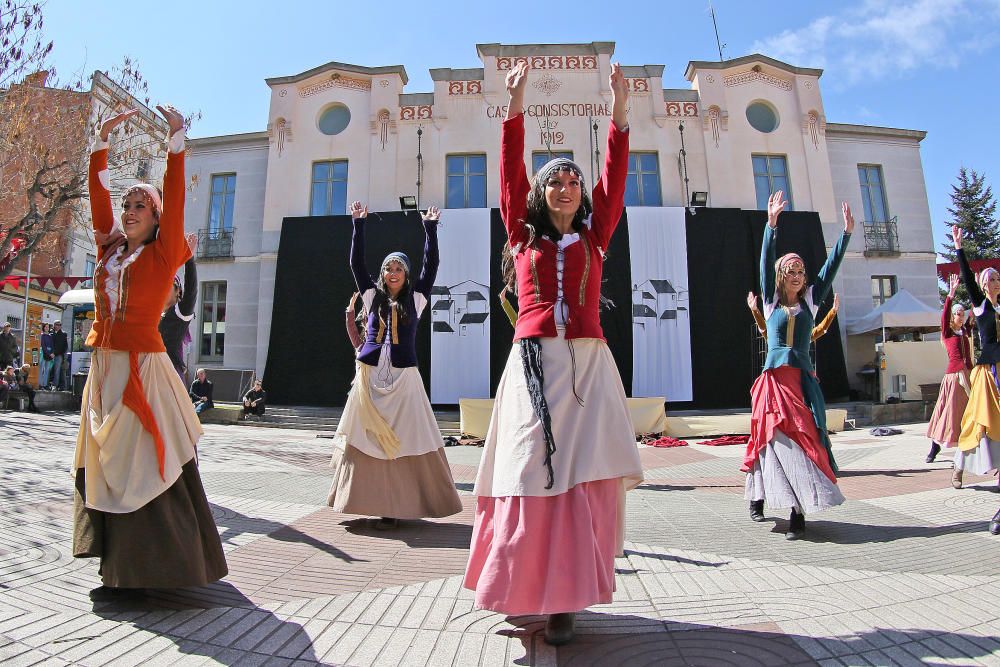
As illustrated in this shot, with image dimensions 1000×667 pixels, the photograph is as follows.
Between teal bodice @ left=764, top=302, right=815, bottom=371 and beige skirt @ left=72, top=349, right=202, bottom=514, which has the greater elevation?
teal bodice @ left=764, top=302, right=815, bottom=371

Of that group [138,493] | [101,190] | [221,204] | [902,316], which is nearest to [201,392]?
[221,204]

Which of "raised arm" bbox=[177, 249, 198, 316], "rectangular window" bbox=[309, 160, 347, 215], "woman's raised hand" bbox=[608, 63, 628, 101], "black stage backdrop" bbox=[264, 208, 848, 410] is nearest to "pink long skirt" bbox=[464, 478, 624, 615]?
"woman's raised hand" bbox=[608, 63, 628, 101]

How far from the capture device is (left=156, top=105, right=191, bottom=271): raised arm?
2.80 metres

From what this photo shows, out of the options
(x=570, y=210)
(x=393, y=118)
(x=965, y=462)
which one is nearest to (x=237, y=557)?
(x=570, y=210)

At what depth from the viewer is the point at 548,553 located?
7.04ft

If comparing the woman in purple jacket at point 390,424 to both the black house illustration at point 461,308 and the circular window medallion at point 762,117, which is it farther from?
the circular window medallion at point 762,117

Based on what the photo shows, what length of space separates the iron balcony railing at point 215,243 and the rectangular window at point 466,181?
24.9 ft

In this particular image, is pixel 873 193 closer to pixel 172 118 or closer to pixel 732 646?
pixel 732 646

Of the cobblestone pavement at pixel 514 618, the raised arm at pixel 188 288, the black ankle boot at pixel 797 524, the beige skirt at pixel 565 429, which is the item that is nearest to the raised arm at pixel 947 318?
the cobblestone pavement at pixel 514 618

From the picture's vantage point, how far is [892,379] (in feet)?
49.5

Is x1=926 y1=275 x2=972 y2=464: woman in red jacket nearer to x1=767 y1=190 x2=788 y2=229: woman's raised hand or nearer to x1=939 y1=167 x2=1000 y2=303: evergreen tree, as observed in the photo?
x1=767 y1=190 x2=788 y2=229: woman's raised hand

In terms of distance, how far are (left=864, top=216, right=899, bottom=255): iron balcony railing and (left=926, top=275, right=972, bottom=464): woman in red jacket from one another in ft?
45.3

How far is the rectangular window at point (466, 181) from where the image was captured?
18500mm

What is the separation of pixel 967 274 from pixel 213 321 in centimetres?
1988
